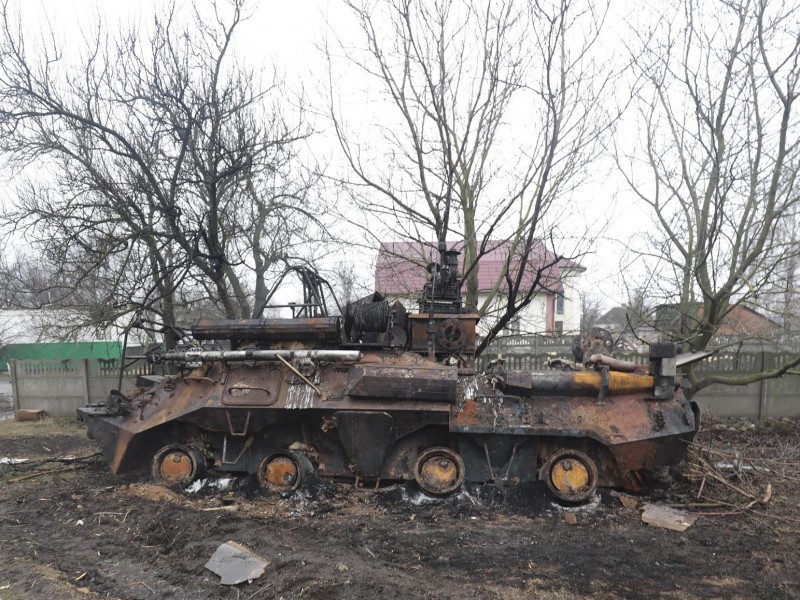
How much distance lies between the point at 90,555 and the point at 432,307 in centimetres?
489

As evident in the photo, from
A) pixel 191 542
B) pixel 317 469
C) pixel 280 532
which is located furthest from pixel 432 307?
pixel 191 542

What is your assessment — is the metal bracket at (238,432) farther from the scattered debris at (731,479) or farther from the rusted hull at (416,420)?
the scattered debris at (731,479)

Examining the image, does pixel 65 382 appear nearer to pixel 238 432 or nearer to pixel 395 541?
pixel 238 432

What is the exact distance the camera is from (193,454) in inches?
289

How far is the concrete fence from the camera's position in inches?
527

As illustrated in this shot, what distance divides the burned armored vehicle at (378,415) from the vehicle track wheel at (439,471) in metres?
0.01

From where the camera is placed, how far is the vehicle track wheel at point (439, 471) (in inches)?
261

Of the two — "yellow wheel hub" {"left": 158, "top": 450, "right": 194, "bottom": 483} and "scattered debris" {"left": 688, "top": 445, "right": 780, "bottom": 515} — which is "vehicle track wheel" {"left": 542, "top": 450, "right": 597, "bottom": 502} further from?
"yellow wheel hub" {"left": 158, "top": 450, "right": 194, "bottom": 483}

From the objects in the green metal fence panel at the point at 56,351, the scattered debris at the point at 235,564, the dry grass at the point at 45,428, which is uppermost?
the scattered debris at the point at 235,564

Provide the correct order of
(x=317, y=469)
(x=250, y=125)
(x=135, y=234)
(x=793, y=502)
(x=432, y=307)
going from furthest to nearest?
(x=250, y=125), (x=135, y=234), (x=432, y=307), (x=317, y=469), (x=793, y=502)

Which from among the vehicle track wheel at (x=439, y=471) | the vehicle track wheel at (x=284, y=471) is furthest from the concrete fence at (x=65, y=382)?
the vehicle track wheel at (x=439, y=471)

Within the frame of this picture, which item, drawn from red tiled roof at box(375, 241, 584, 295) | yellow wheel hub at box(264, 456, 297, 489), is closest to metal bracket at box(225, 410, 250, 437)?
yellow wheel hub at box(264, 456, 297, 489)

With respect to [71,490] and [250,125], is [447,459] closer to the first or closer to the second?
[71,490]

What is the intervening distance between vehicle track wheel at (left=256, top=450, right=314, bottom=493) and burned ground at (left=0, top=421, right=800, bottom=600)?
19 cm
